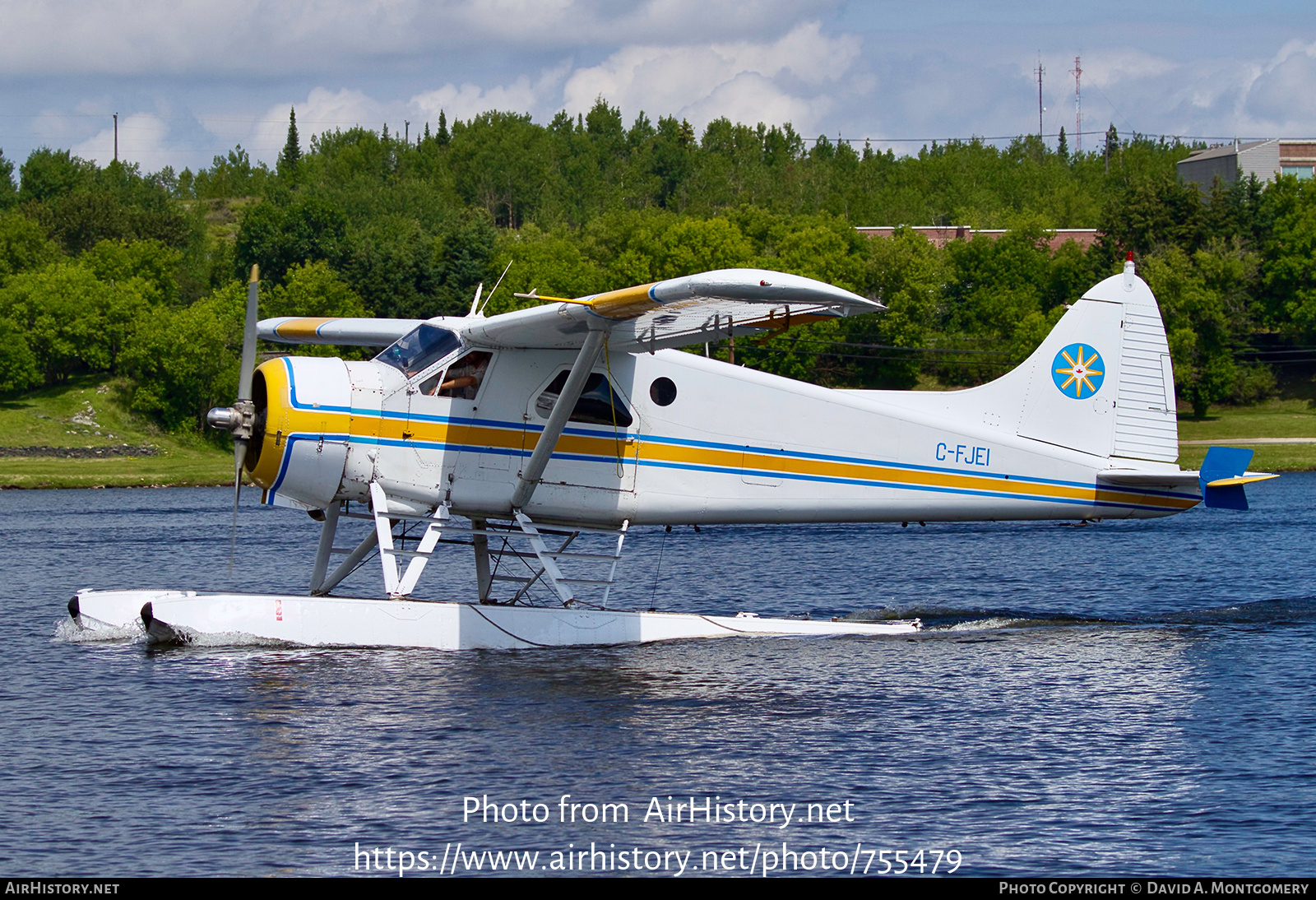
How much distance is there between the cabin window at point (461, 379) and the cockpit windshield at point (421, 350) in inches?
6.0

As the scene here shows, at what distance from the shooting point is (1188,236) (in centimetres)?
7431

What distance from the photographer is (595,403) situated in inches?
548

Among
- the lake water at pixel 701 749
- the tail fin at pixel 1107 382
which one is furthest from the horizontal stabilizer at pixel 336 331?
the tail fin at pixel 1107 382

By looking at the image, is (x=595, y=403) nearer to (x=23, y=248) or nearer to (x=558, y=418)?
(x=558, y=418)

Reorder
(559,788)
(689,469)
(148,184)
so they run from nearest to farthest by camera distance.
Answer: (559,788), (689,469), (148,184)

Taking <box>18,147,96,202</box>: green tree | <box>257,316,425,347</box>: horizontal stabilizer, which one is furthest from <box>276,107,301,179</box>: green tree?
<box>257,316,425,347</box>: horizontal stabilizer

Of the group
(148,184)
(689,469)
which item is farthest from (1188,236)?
(148,184)

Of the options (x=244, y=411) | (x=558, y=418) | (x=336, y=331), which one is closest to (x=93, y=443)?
(x=336, y=331)

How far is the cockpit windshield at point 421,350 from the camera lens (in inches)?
537

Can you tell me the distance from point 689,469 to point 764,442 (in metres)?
0.88

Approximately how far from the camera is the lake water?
27.7ft

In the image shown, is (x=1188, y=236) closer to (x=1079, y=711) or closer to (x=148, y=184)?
(x=1079, y=711)

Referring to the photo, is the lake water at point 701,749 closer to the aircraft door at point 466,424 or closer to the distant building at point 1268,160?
the aircraft door at point 466,424

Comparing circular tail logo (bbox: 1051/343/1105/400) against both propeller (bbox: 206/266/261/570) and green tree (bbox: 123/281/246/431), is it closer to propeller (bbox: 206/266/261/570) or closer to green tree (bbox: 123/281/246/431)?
propeller (bbox: 206/266/261/570)
